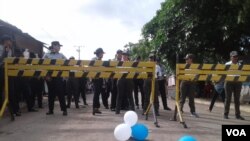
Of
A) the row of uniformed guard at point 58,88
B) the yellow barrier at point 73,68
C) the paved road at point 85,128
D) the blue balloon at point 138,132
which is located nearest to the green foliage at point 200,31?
the row of uniformed guard at point 58,88

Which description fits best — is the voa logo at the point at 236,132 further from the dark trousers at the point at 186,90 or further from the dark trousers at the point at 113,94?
the dark trousers at the point at 113,94

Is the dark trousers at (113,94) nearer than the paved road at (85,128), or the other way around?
the paved road at (85,128)

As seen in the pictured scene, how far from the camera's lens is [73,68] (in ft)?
35.7

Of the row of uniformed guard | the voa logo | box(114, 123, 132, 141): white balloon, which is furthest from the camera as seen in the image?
the row of uniformed guard

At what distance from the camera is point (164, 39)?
84.4 feet

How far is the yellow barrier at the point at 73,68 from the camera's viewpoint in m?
10.8

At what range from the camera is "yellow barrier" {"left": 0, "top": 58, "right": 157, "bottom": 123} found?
1078cm

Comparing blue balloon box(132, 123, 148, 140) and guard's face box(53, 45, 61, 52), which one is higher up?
guard's face box(53, 45, 61, 52)

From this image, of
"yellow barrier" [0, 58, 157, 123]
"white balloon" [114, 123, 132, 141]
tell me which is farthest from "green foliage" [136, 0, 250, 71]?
"white balloon" [114, 123, 132, 141]

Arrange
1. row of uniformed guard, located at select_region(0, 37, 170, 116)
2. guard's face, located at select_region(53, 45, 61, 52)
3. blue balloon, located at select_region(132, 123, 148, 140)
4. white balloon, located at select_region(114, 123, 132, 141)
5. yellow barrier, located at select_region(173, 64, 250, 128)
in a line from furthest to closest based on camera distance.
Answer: guard's face, located at select_region(53, 45, 61, 52) < row of uniformed guard, located at select_region(0, 37, 170, 116) < yellow barrier, located at select_region(173, 64, 250, 128) < blue balloon, located at select_region(132, 123, 148, 140) < white balloon, located at select_region(114, 123, 132, 141)

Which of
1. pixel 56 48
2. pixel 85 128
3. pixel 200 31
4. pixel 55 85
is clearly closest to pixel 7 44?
pixel 56 48

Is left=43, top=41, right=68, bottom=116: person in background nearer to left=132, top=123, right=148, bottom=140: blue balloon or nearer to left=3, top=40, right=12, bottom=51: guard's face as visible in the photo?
left=3, top=40, right=12, bottom=51: guard's face

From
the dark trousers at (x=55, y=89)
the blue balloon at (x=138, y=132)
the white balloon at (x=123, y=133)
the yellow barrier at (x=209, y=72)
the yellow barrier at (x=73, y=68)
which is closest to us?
the white balloon at (x=123, y=133)

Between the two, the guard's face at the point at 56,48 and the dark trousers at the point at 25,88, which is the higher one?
the guard's face at the point at 56,48
